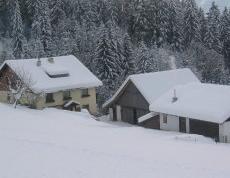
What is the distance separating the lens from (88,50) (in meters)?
73.1

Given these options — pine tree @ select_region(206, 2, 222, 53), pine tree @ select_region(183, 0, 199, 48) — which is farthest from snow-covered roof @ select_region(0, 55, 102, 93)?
pine tree @ select_region(183, 0, 199, 48)

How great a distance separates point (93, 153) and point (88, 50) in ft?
173

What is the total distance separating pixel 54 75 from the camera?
49250mm


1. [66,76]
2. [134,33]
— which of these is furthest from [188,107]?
[134,33]

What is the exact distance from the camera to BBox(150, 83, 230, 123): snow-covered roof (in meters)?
35.0

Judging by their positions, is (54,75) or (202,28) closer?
(54,75)

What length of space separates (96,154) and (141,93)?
23870 millimetres

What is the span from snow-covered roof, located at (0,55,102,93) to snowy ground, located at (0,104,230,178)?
15.5 meters

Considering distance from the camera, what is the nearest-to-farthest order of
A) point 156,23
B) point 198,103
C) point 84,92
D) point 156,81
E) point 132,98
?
point 198,103 < point 156,81 < point 132,98 < point 84,92 < point 156,23

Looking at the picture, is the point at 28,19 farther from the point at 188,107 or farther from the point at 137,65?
the point at 188,107

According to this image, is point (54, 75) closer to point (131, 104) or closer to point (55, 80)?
point (55, 80)

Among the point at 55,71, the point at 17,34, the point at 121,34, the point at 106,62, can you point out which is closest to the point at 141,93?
the point at 55,71

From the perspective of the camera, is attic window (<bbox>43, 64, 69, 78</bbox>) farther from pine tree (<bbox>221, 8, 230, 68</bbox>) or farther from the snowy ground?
pine tree (<bbox>221, 8, 230, 68</bbox>)

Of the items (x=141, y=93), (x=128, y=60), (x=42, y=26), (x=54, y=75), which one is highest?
(x=42, y=26)
